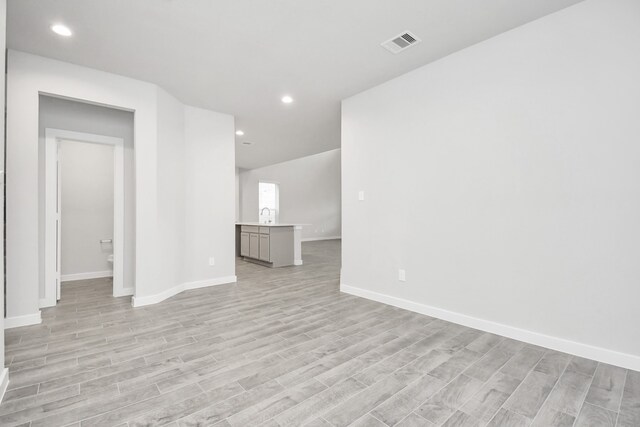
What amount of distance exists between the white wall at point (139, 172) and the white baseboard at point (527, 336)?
2877mm

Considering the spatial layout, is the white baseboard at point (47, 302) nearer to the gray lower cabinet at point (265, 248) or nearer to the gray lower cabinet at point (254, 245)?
the gray lower cabinet at point (265, 248)

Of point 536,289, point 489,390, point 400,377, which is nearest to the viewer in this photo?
point 489,390

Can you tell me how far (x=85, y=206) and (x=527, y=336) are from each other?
652 cm

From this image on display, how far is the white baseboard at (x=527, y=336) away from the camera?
219cm

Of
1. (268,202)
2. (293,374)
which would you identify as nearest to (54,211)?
(293,374)

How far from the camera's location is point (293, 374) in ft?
6.81

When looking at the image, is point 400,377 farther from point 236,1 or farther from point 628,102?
point 236,1

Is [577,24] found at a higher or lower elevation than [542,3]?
lower

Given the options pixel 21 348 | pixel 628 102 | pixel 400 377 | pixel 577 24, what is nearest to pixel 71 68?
pixel 21 348

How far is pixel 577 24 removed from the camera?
2.38 meters

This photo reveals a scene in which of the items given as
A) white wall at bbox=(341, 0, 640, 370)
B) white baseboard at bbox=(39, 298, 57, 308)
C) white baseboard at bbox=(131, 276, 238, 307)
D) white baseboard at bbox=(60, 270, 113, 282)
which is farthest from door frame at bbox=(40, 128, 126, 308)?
white wall at bbox=(341, 0, 640, 370)

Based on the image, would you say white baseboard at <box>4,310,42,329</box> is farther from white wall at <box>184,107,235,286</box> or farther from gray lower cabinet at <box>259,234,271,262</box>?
gray lower cabinet at <box>259,234,271,262</box>

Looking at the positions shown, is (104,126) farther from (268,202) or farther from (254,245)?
(268,202)

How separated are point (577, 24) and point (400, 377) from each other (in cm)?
304
